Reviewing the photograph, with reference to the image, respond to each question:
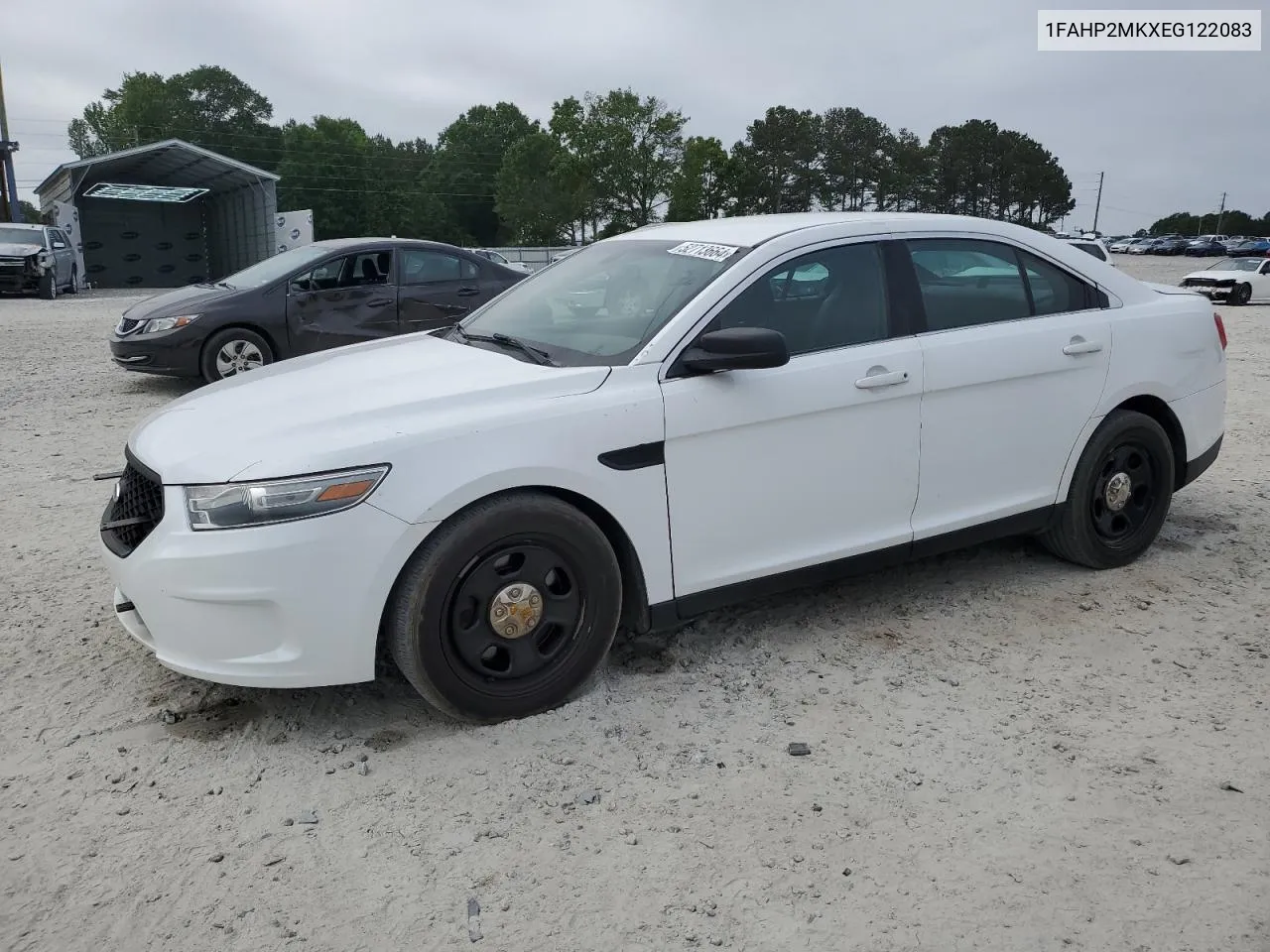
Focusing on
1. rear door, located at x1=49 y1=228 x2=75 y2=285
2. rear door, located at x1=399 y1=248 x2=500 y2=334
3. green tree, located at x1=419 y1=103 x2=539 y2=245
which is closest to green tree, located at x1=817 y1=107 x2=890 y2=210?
green tree, located at x1=419 y1=103 x2=539 y2=245

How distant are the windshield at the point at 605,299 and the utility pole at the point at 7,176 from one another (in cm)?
3968

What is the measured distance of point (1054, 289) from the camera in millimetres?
4477

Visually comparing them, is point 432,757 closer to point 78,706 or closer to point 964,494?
point 78,706

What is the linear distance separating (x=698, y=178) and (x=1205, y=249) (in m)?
35.5

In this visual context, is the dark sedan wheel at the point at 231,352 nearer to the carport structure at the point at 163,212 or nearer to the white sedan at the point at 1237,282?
the white sedan at the point at 1237,282

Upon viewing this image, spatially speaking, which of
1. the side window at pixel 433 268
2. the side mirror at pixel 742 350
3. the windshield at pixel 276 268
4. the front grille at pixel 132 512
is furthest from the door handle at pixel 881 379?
the windshield at pixel 276 268

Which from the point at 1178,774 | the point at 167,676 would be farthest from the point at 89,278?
the point at 1178,774

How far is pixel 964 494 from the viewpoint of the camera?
4.18 meters

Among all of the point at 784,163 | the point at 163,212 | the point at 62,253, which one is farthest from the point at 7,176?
the point at 784,163

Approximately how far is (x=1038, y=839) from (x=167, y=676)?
2.96m

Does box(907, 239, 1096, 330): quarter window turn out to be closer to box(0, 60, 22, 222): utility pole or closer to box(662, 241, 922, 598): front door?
box(662, 241, 922, 598): front door

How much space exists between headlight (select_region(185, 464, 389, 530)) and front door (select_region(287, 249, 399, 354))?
22.7ft

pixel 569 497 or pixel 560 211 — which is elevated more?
pixel 560 211

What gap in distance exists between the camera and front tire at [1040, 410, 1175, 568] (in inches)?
179
